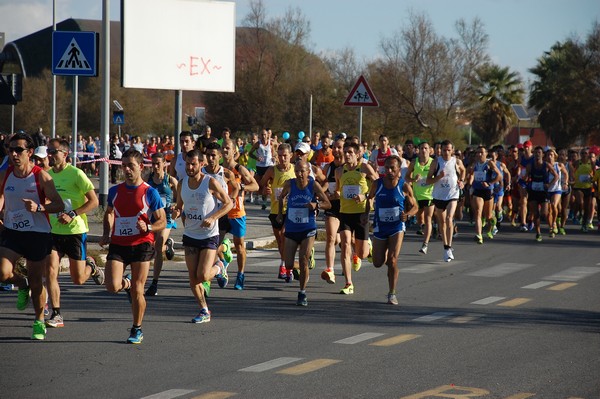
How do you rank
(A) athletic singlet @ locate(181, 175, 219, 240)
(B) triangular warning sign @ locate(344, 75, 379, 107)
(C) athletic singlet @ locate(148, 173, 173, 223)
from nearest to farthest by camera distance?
1. (A) athletic singlet @ locate(181, 175, 219, 240)
2. (C) athletic singlet @ locate(148, 173, 173, 223)
3. (B) triangular warning sign @ locate(344, 75, 379, 107)

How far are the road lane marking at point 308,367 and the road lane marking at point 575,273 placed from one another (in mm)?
7216

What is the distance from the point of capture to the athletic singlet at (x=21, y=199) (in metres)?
9.35

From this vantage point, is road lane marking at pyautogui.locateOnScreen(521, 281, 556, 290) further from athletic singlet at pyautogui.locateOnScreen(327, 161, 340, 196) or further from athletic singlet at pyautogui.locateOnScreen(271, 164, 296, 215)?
athletic singlet at pyautogui.locateOnScreen(271, 164, 296, 215)

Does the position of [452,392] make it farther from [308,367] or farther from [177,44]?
[177,44]

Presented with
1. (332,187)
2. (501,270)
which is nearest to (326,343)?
(332,187)

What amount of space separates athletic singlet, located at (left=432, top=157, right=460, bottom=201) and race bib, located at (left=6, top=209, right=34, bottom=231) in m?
9.58

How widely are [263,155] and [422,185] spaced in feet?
24.4

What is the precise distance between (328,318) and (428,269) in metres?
5.15

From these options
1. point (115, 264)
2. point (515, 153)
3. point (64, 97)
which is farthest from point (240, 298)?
point (64, 97)

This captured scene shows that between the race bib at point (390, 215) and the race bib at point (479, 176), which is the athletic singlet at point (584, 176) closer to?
the race bib at point (479, 176)

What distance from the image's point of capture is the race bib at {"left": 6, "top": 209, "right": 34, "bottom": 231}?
9344mm

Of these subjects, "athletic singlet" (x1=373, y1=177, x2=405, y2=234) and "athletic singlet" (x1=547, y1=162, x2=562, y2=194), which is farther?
"athletic singlet" (x1=547, y1=162, x2=562, y2=194)

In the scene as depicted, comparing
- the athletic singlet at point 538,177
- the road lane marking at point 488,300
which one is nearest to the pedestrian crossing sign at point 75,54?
the road lane marking at point 488,300

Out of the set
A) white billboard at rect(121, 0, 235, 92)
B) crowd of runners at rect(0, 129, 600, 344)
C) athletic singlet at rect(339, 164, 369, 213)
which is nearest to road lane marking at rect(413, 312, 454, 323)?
crowd of runners at rect(0, 129, 600, 344)
